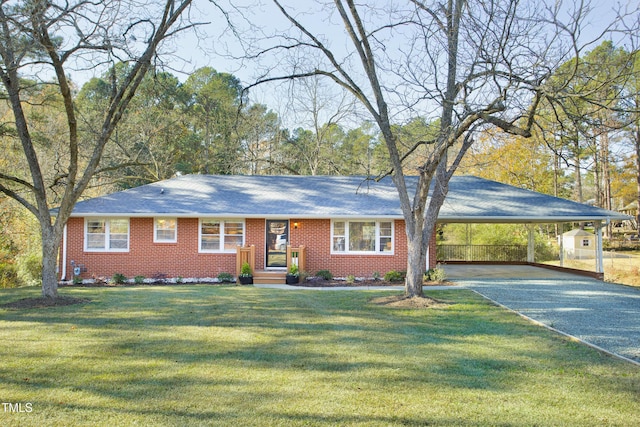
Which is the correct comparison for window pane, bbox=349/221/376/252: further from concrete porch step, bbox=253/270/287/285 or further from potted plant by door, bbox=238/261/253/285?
potted plant by door, bbox=238/261/253/285

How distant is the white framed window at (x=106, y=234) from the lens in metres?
16.3

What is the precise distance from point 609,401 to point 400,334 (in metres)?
3.27

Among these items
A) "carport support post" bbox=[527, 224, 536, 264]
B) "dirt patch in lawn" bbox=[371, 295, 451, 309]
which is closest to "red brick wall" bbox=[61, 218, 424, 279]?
"dirt patch in lawn" bbox=[371, 295, 451, 309]

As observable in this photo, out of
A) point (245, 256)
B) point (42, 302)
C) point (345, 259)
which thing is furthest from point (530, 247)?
point (42, 302)

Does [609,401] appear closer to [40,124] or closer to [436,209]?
[436,209]

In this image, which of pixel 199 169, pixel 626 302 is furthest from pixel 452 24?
pixel 199 169

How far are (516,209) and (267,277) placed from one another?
363 inches

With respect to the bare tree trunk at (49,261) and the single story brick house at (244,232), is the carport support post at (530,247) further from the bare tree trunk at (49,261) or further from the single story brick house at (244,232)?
the bare tree trunk at (49,261)

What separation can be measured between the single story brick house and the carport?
1.5 inches

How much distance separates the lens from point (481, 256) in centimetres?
2492

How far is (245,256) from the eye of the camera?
15.9 m

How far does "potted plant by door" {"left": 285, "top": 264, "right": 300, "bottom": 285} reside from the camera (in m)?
15.2

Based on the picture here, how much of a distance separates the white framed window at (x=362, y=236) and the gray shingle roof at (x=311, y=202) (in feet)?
1.84

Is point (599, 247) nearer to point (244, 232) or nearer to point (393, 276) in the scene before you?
point (393, 276)
